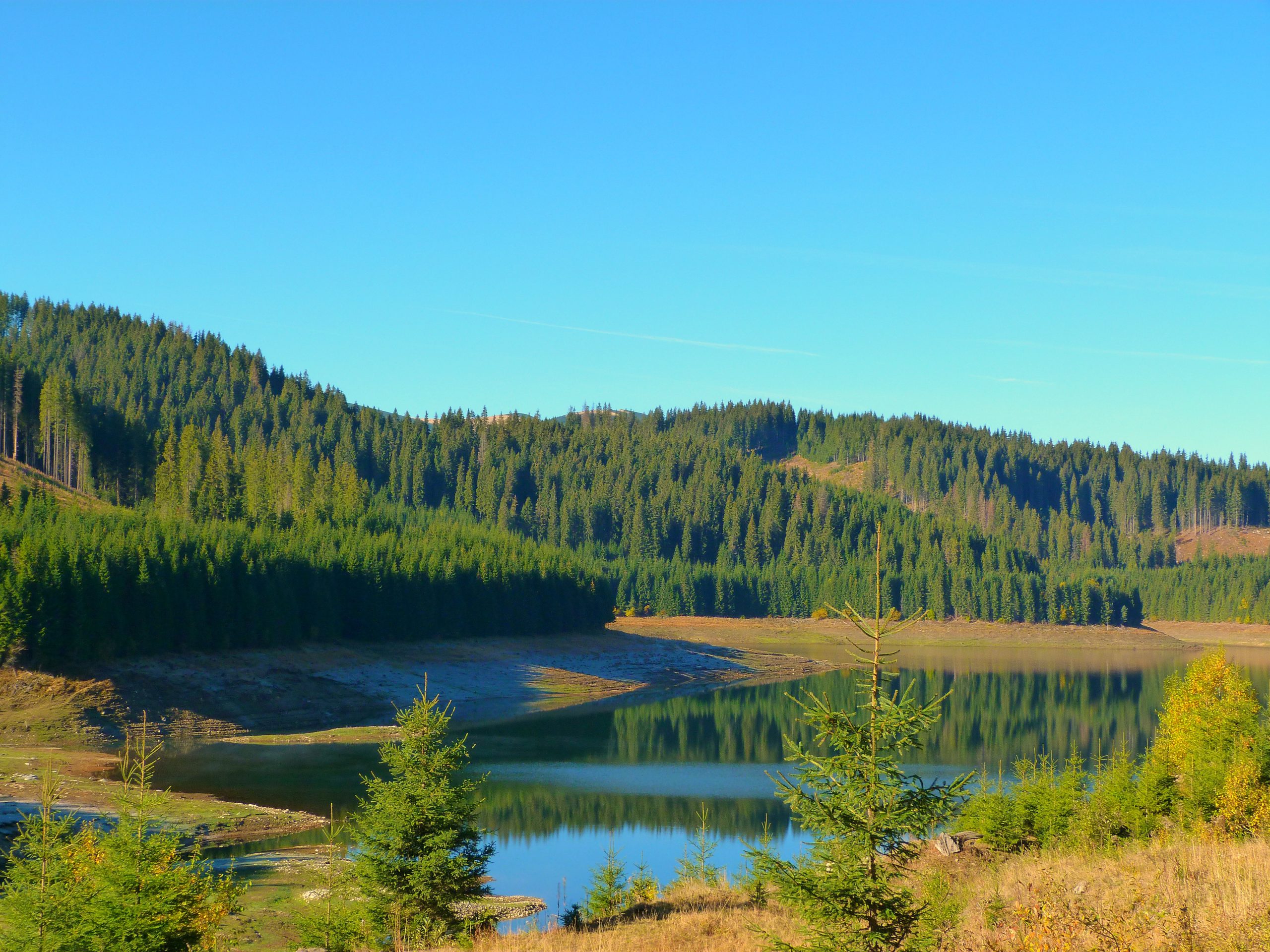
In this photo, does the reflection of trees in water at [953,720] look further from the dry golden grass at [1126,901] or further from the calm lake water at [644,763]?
the dry golden grass at [1126,901]

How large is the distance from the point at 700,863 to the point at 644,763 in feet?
98.9

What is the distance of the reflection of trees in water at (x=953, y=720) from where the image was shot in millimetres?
65438

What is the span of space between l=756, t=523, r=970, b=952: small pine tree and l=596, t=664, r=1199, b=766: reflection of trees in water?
3837 cm

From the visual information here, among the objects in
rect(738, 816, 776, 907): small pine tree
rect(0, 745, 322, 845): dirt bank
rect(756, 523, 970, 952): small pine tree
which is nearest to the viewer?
rect(756, 523, 970, 952): small pine tree

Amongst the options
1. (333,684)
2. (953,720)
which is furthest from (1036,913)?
(333,684)

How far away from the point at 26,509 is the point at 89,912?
83.0 m

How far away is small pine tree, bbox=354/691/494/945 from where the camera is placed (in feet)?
75.1

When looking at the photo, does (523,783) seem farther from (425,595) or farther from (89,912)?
(425,595)

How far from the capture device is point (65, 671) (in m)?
64.5

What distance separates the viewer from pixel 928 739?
70438mm

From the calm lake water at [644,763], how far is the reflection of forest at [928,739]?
244 mm

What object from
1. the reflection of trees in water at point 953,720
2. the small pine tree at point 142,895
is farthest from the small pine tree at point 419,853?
the reflection of trees in water at point 953,720

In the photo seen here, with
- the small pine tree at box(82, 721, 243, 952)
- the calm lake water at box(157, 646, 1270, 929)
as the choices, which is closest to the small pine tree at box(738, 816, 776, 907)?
the calm lake water at box(157, 646, 1270, 929)

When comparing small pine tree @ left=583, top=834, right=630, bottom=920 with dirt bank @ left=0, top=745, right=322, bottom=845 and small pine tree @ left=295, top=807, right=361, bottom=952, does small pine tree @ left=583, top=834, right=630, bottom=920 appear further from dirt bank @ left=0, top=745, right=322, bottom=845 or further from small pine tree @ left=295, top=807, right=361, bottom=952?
dirt bank @ left=0, top=745, right=322, bottom=845
